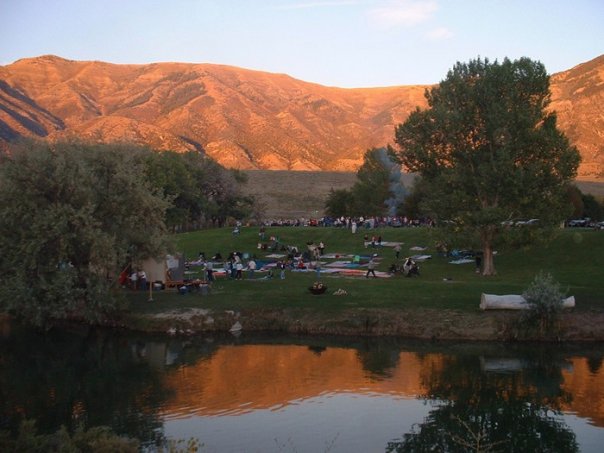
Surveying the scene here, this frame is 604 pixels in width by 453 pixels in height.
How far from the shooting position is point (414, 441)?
24125mm

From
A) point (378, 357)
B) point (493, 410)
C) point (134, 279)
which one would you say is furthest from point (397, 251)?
point (493, 410)

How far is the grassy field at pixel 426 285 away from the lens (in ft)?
141

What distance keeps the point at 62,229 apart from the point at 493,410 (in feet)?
80.5

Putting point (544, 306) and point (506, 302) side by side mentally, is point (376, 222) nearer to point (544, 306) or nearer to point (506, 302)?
point (506, 302)

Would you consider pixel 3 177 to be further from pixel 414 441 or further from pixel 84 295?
pixel 414 441

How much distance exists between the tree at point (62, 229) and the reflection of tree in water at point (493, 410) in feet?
64.5

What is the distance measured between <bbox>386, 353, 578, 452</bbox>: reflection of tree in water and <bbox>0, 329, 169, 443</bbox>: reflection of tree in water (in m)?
9.90

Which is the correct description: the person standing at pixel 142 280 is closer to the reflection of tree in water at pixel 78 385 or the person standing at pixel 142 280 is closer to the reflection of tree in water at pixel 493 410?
the reflection of tree in water at pixel 78 385

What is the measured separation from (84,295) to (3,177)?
7908 mm

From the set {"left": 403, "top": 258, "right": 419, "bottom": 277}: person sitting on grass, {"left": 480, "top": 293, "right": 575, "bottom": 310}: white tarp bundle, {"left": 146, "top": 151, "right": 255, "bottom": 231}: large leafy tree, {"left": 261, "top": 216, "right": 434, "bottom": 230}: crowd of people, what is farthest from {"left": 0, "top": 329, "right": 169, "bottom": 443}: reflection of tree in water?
{"left": 261, "top": 216, "right": 434, "bottom": 230}: crowd of people

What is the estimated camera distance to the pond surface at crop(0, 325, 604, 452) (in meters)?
24.5

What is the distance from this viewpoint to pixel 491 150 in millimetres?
50875

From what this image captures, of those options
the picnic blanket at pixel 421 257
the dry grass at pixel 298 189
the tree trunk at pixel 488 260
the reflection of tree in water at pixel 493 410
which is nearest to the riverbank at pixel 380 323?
the reflection of tree in water at pixel 493 410

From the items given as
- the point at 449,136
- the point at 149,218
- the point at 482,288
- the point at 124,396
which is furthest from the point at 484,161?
the point at 124,396
